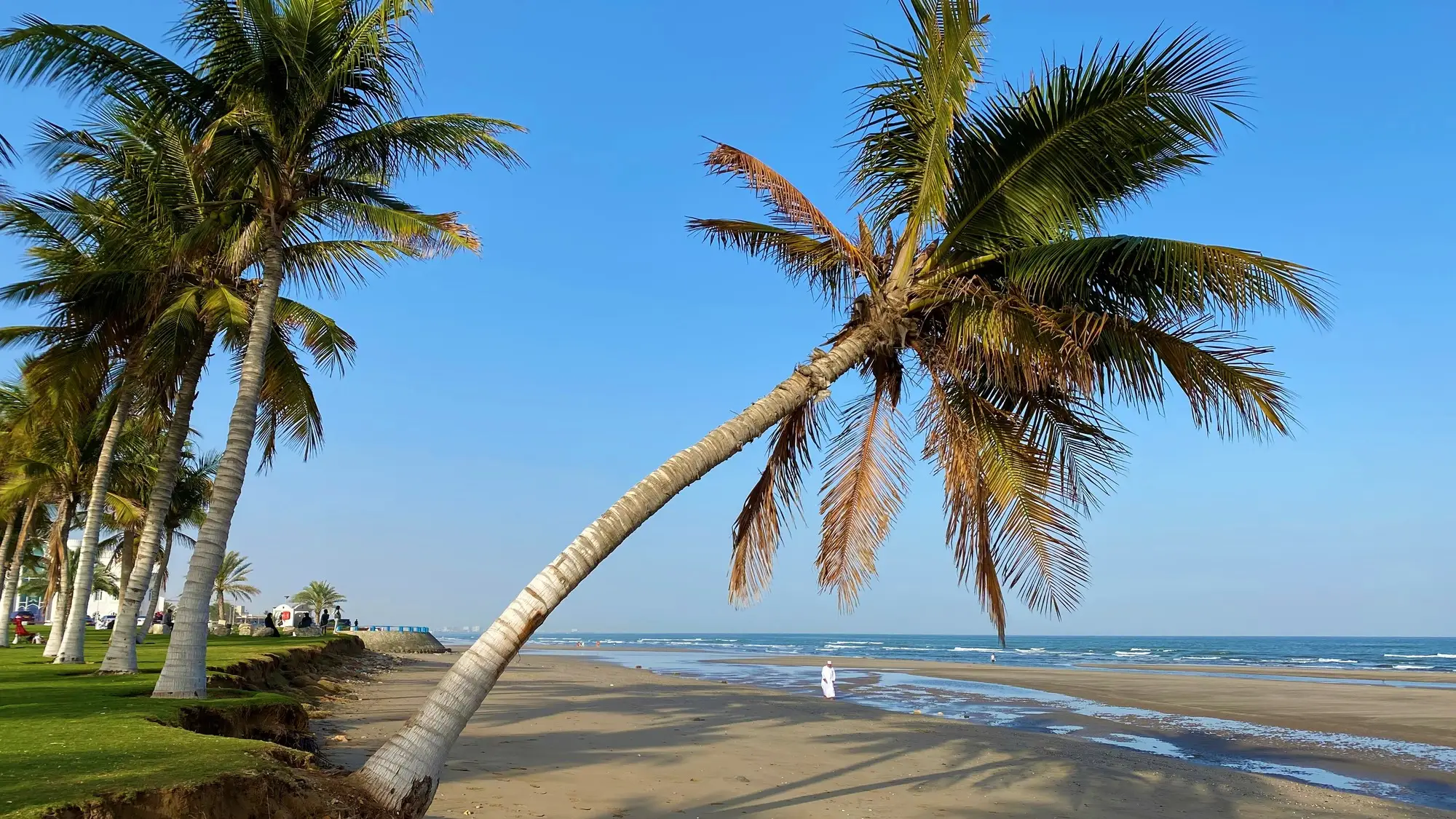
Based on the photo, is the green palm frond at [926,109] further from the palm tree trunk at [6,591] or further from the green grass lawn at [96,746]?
the palm tree trunk at [6,591]

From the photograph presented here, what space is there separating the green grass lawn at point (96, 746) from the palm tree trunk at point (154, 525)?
176 cm

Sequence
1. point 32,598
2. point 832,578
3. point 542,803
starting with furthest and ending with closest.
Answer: point 32,598
point 832,578
point 542,803

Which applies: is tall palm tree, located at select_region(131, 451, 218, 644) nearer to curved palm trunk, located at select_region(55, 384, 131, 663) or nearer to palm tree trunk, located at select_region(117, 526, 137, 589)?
palm tree trunk, located at select_region(117, 526, 137, 589)

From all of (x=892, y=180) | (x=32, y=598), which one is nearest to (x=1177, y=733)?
(x=892, y=180)

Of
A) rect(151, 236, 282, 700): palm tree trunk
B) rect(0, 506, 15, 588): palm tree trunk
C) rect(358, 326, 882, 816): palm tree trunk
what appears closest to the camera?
rect(358, 326, 882, 816): palm tree trunk

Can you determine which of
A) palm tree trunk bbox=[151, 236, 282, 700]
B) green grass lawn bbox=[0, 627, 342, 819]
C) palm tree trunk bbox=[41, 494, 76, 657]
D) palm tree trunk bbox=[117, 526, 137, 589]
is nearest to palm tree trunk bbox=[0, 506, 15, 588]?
palm tree trunk bbox=[41, 494, 76, 657]

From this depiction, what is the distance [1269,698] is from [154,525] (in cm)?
2966

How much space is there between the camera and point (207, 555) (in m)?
9.23

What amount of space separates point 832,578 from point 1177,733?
13074 millimetres

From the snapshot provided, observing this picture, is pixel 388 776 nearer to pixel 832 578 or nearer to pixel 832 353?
pixel 832 353

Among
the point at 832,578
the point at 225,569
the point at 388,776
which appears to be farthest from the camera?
the point at 225,569

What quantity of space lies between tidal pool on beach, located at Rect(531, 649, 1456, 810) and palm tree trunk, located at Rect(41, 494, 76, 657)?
17156 millimetres

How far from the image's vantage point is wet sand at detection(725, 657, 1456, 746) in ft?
67.1

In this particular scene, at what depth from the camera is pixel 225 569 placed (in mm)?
60094
